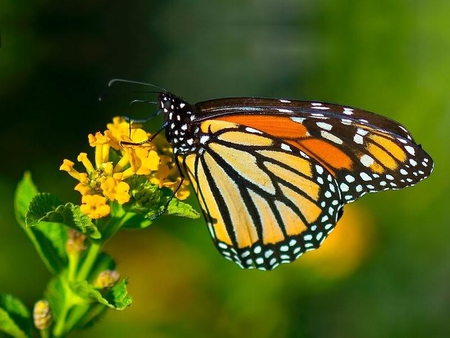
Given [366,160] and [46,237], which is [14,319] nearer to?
[46,237]

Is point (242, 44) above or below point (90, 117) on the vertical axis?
above

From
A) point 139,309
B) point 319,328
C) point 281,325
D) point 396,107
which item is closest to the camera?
point 281,325

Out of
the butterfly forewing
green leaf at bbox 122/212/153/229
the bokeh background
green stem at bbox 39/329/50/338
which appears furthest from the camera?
the bokeh background

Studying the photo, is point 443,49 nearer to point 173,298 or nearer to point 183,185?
point 173,298

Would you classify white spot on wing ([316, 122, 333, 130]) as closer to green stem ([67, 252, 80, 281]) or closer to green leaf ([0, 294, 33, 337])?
green stem ([67, 252, 80, 281])

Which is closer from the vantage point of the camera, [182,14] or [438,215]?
[438,215]

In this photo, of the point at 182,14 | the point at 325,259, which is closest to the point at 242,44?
the point at 182,14

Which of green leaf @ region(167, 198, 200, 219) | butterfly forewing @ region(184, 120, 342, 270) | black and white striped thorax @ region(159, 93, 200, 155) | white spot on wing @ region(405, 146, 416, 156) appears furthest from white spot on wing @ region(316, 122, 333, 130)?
green leaf @ region(167, 198, 200, 219)
